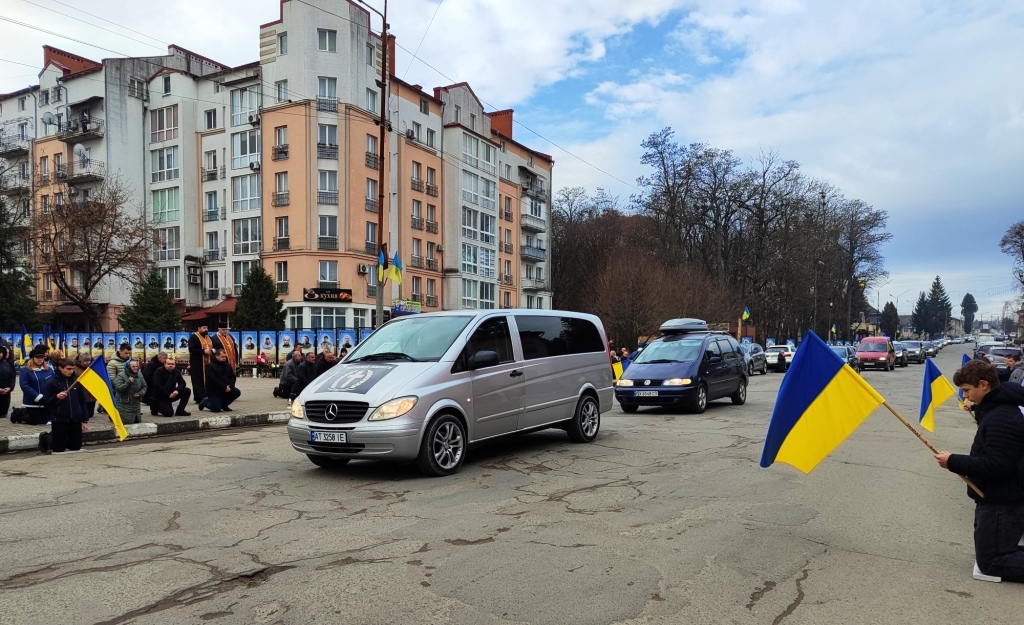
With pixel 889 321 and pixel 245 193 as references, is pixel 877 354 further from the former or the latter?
pixel 889 321

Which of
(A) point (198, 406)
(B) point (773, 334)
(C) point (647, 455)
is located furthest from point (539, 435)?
(B) point (773, 334)

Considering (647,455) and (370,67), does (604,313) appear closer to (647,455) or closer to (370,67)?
(370,67)

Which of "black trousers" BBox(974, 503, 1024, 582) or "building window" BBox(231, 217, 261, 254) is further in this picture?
"building window" BBox(231, 217, 261, 254)

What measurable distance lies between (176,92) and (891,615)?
2274 inches

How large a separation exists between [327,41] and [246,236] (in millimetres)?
14302

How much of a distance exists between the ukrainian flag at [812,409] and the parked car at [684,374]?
9.34m

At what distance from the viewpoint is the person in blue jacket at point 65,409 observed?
1012 centimetres

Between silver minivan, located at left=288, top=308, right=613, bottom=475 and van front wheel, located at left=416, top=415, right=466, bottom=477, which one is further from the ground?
silver minivan, located at left=288, top=308, right=613, bottom=475

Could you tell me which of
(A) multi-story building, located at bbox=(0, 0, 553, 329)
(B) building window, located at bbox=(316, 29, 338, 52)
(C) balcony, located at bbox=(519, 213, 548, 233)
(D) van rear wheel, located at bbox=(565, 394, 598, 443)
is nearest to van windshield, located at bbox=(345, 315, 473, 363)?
(D) van rear wheel, located at bbox=(565, 394, 598, 443)

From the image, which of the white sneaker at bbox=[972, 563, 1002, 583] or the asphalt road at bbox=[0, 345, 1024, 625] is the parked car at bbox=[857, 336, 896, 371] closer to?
the asphalt road at bbox=[0, 345, 1024, 625]

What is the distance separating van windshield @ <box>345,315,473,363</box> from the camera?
28.2 feet

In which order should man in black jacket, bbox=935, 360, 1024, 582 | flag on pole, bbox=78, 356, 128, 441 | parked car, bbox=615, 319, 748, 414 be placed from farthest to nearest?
parked car, bbox=615, 319, 748, 414
flag on pole, bbox=78, 356, 128, 441
man in black jacket, bbox=935, 360, 1024, 582

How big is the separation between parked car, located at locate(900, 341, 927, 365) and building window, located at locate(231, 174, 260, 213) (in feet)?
154

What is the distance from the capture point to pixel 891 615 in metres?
4.02
